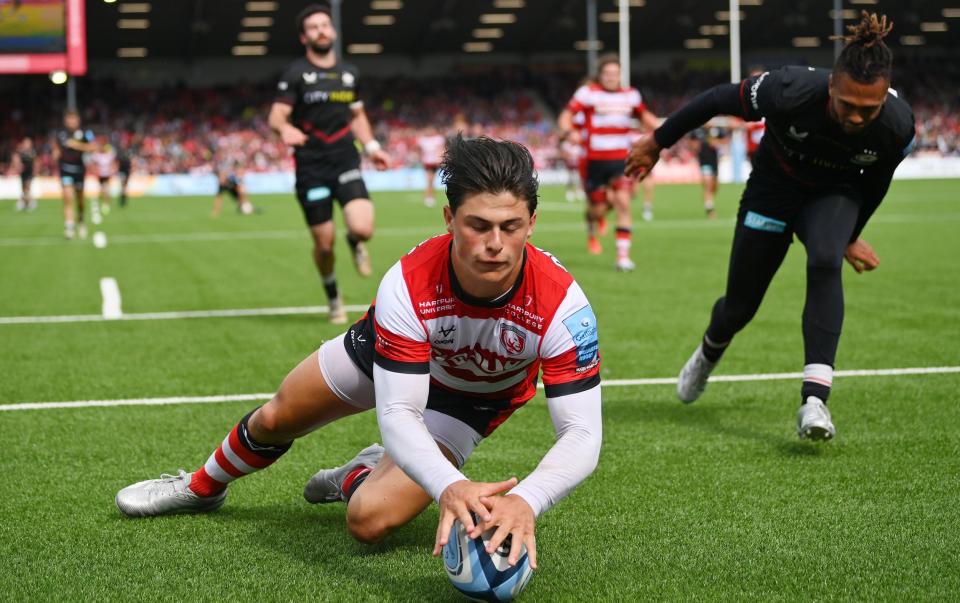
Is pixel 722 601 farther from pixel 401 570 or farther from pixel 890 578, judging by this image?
pixel 401 570

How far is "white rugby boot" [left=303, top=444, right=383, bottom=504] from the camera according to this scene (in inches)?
178

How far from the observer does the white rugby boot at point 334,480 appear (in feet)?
14.8

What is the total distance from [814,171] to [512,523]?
2.93m

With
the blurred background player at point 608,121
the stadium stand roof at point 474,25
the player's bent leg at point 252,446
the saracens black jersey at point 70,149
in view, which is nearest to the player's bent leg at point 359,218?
the blurred background player at point 608,121

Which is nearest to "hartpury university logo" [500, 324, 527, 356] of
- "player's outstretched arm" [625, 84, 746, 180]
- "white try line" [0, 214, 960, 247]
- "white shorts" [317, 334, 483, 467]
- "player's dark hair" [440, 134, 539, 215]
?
"player's dark hair" [440, 134, 539, 215]

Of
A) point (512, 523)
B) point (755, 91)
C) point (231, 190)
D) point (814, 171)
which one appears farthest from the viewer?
point (231, 190)

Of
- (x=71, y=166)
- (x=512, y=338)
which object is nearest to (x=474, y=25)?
(x=71, y=166)

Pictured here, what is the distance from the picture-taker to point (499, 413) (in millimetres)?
4273

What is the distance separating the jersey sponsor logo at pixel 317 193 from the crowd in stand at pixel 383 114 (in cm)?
3859

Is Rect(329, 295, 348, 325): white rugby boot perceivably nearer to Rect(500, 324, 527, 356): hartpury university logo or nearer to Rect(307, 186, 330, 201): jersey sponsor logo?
Rect(307, 186, 330, 201): jersey sponsor logo

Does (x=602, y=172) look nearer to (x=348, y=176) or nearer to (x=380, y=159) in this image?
(x=348, y=176)

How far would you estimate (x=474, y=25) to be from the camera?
193 ft

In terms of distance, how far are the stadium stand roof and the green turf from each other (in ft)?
149

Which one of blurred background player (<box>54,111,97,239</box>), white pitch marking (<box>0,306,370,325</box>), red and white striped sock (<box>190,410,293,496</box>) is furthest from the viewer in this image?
blurred background player (<box>54,111,97,239</box>)
